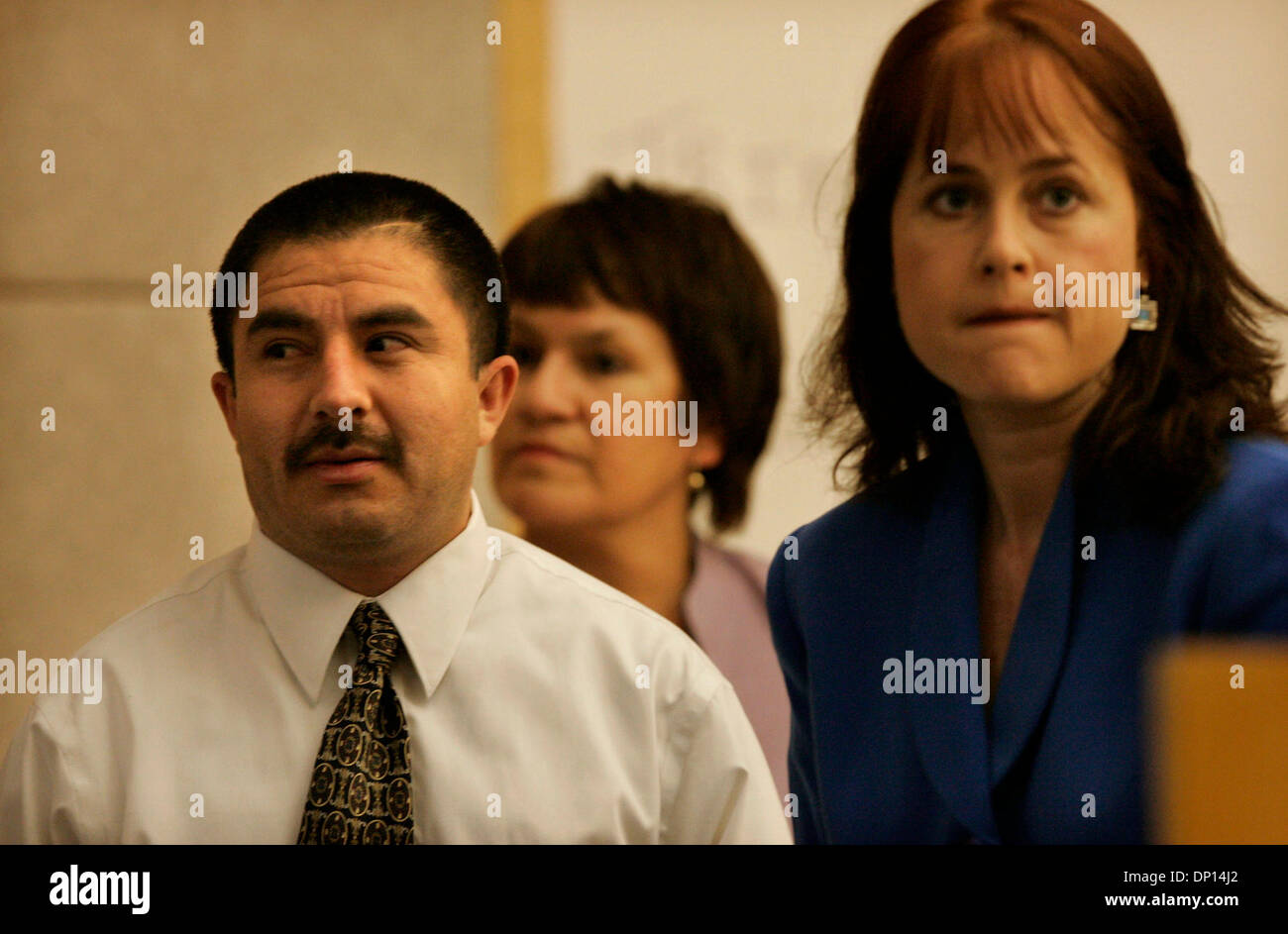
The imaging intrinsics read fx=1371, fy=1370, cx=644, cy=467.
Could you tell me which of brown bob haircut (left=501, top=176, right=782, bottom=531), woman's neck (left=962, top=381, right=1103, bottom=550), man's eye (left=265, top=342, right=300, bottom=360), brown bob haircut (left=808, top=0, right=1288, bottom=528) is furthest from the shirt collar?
woman's neck (left=962, top=381, right=1103, bottom=550)

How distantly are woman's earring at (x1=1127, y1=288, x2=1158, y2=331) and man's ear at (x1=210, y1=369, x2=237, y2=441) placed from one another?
1117 mm

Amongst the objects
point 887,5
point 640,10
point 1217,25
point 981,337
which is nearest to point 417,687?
point 981,337

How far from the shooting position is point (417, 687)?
1.64m

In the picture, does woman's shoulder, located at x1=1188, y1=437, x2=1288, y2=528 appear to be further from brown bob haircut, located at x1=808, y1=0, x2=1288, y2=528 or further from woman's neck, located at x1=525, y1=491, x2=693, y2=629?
woman's neck, located at x1=525, y1=491, x2=693, y2=629

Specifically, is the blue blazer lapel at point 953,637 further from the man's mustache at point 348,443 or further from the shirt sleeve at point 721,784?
the man's mustache at point 348,443

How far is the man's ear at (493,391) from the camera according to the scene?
1670 mm

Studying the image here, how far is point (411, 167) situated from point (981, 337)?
0.77 m

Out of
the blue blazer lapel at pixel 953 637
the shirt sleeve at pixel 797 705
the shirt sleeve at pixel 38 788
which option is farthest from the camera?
the shirt sleeve at pixel 797 705

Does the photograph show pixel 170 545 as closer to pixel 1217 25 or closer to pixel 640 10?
pixel 640 10

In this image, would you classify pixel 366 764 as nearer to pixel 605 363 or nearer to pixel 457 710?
pixel 457 710

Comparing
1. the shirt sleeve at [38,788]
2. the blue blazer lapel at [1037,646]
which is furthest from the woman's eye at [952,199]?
the shirt sleeve at [38,788]

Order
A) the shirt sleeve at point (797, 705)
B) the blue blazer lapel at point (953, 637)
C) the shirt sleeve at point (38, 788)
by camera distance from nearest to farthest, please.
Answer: the shirt sleeve at point (38, 788) → the blue blazer lapel at point (953, 637) → the shirt sleeve at point (797, 705)

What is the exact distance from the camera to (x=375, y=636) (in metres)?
1.63

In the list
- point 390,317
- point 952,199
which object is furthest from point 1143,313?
point 390,317
